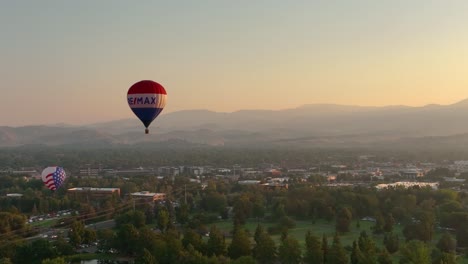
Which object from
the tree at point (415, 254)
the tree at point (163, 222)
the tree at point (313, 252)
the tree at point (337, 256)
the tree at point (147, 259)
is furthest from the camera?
the tree at point (163, 222)

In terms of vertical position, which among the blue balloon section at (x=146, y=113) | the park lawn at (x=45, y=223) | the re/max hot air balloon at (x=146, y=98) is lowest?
the park lawn at (x=45, y=223)

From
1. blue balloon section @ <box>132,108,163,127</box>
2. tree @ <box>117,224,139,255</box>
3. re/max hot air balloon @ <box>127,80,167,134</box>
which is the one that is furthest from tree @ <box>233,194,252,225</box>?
re/max hot air balloon @ <box>127,80,167,134</box>

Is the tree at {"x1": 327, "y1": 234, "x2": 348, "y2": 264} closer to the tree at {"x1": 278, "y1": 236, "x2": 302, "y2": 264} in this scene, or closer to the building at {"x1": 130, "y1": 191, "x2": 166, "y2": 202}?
the tree at {"x1": 278, "y1": 236, "x2": 302, "y2": 264}

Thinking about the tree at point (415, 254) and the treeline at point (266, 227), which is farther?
the treeline at point (266, 227)

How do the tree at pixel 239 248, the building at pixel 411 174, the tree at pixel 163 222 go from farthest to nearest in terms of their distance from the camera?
the building at pixel 411 174 < the tree at pixel 163 222 < the tree at pixel 239 248

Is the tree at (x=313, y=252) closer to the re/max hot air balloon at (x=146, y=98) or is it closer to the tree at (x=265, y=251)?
the tree at (x=265, y=251)

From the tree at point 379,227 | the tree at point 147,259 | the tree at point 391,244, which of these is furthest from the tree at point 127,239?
the tree at point 379,227
